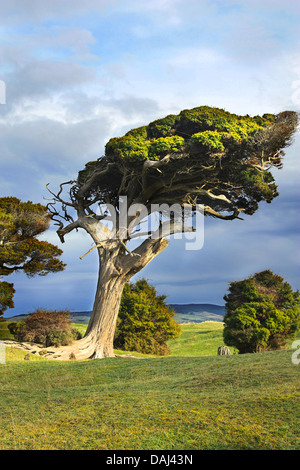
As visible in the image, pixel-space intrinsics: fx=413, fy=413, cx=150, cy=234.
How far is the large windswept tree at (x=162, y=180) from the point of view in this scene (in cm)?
2012

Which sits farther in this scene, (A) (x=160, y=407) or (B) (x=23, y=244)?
(B) (x=23, y=244)

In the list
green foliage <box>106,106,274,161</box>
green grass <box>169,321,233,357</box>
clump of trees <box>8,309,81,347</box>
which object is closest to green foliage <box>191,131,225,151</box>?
green foliage <box>106,106,274,161</box>

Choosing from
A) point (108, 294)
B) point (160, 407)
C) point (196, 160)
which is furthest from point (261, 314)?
point (160, 407)

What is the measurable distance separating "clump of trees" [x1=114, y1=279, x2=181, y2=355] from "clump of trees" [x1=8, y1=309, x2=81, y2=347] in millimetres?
5243

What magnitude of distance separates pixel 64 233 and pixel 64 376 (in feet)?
40.3

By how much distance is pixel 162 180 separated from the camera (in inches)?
866

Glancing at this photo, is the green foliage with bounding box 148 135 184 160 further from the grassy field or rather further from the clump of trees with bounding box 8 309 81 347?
the grassy field

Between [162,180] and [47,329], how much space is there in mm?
9727

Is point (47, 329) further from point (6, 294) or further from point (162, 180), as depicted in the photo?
point (162, 180)

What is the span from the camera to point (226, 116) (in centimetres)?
2019

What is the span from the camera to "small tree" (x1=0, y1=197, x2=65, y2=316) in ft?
84.4

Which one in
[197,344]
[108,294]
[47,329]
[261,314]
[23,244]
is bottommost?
[197,344]
